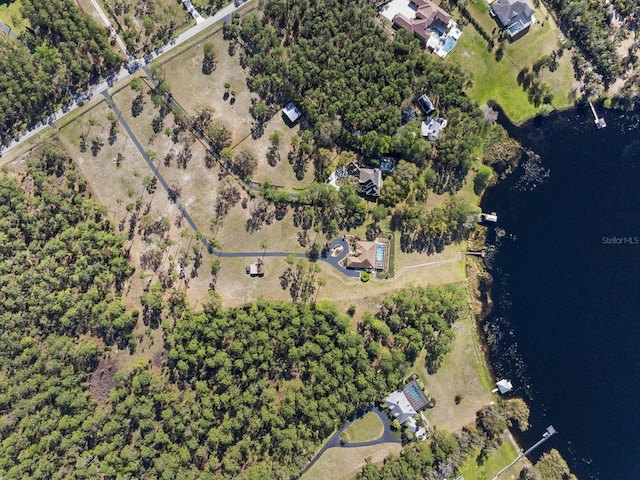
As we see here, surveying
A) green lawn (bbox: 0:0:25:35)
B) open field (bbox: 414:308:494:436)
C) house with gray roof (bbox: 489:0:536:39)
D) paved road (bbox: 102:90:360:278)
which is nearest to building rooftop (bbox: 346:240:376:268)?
paved road (bbox: 102:90:360:278)

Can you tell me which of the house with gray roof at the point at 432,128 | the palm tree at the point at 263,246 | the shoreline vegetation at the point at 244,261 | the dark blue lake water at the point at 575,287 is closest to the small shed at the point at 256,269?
the shoreline vegetation at the point at 244,261

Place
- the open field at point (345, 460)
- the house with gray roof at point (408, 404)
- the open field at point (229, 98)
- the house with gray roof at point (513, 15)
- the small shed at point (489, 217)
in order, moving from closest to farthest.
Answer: the open field at point (345, 460), the house with gray roof at point (408, 404), the open field at point (229, 98), the house with gray roof at point (513, 15), the small shed at point (489, 217)

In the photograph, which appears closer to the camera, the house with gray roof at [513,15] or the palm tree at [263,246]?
the palm tree at [263,246]

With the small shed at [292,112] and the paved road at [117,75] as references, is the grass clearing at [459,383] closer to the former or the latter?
the small shed at [292,112]

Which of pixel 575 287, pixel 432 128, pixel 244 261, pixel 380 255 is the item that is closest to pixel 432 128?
pixel 432 128

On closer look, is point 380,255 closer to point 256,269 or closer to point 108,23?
point 256,269

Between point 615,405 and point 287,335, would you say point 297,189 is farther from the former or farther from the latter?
point 615,405
